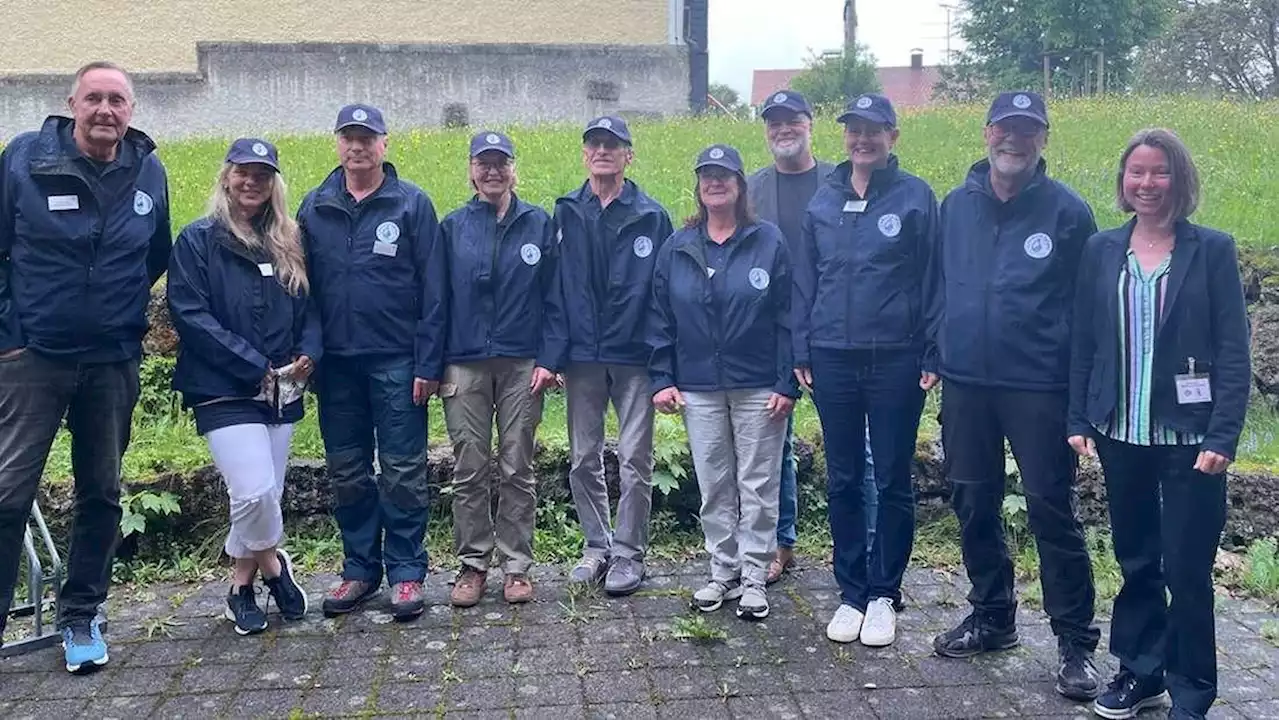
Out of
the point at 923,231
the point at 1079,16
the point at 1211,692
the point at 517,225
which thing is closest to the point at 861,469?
the point at 923,231

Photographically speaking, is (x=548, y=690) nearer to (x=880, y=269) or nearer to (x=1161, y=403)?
(x=880, y=269)

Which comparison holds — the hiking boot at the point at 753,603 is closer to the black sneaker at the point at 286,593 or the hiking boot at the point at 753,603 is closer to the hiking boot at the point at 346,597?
the hiking boot at the point at 346,597

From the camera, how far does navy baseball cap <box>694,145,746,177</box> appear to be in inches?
185

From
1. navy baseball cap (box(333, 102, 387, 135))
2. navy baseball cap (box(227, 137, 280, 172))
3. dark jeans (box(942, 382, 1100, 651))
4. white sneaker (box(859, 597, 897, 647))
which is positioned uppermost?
navy baseball cap (box(333, 102, 387, 135))

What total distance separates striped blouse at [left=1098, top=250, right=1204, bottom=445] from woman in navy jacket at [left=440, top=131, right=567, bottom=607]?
231 centimetres

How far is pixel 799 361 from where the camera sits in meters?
4.60

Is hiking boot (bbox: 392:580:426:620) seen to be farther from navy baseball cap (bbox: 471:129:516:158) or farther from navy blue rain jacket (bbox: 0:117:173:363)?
navy baseball cap (bbox: 471:129:516:158)

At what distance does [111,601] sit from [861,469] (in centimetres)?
350

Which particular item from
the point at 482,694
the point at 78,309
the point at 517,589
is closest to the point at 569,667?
the point at 482,694

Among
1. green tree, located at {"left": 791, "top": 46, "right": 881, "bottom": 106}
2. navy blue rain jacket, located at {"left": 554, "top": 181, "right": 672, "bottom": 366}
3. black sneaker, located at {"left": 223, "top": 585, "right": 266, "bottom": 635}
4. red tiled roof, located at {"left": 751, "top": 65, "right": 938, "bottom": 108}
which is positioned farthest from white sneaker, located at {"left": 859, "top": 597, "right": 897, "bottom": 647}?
red tiled roof, located at {"left": 751, "top": 65, "right": 938, "bottom": 108}

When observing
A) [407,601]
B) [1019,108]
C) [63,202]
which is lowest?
[407,601]

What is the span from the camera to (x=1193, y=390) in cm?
360

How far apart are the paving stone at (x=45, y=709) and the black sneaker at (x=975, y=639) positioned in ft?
10.8

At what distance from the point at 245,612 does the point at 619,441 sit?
5.90 ft
